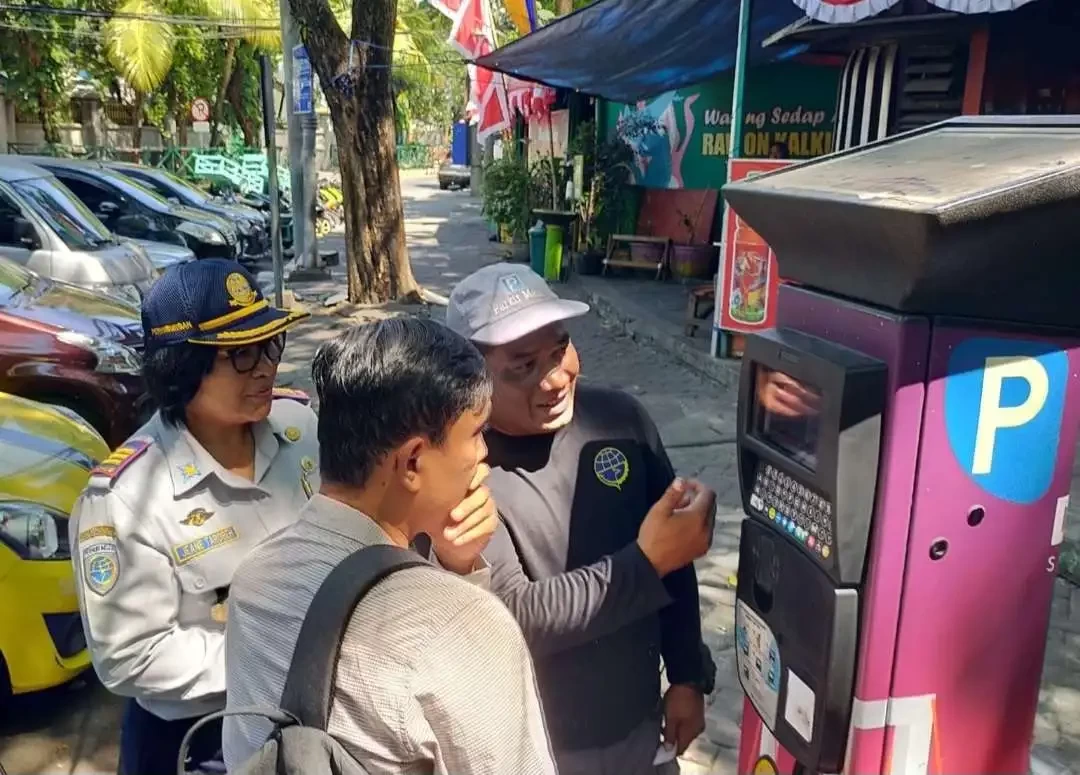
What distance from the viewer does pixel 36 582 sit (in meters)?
3.07

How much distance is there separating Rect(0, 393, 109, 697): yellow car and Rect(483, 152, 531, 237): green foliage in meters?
11.4

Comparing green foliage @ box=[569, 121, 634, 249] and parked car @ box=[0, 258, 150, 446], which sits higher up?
green foliage @ box=[569, 121, 634, 249]

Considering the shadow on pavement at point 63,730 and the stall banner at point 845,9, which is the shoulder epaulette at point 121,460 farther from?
the stall banner at point 845,9

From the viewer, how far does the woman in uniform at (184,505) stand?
6.05ft

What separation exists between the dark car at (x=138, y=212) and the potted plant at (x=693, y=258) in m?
5.54

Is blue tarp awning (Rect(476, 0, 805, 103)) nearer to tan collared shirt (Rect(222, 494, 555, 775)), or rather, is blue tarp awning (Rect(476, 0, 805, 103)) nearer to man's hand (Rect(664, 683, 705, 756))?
man's hand (Rect(664, 683, 705, 756))

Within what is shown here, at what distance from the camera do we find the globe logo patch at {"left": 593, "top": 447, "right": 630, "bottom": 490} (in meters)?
1.89

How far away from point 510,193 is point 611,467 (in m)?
12.9

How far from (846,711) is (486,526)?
0.78 meters

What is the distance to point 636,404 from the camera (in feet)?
6.63

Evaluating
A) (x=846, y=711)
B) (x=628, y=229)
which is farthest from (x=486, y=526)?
(x=628, y=229)

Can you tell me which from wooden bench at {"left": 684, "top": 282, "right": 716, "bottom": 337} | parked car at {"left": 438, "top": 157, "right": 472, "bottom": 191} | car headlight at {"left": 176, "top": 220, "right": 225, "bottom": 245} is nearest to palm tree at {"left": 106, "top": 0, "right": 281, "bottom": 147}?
car headlight at {"left": 176, "top": 220, "right": 225, "bottom": 245}

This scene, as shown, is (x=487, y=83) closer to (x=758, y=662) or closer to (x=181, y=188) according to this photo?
(x=181, y=188)

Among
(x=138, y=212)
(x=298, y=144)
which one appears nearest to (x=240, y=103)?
(x=298, y=144)
